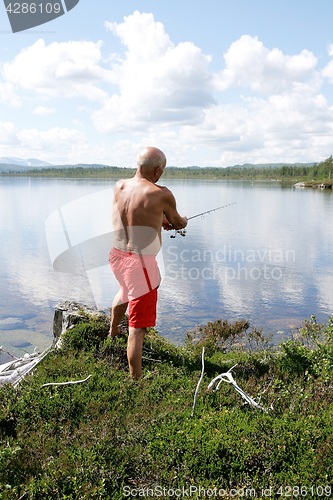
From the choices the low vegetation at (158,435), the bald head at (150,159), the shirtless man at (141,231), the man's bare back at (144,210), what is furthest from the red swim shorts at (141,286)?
the bald head at (150,159)

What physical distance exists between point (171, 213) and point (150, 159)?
65cm

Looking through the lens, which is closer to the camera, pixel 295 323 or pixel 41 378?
pixel 41 378

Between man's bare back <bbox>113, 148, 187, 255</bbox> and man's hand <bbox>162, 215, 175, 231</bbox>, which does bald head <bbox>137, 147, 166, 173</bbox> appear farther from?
man's hand <bbox>162, 215, 175, 231</bbox>

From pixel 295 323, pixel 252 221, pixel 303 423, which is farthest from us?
pixel 252 221

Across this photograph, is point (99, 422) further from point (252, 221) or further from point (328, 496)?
point (252, 221)

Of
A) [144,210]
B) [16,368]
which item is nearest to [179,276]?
[16,368]

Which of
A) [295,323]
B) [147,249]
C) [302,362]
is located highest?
[147,249]

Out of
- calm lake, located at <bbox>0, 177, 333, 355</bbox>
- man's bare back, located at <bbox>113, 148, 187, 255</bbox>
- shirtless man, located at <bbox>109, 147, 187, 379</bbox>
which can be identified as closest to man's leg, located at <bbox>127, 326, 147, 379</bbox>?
shirtless man, located at <bbox>109, 147, 187, 379</bbox>

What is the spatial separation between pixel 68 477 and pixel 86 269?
12.5 meters

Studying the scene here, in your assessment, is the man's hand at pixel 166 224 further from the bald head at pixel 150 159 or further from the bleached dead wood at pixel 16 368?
the bleached dead wood at pixel 16 368

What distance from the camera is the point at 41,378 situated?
5.25 meters

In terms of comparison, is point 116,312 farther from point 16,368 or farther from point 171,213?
point 16,368

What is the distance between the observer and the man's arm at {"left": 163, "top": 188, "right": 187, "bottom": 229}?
17.7 ft

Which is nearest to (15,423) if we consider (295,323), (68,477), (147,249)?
(68,477)
